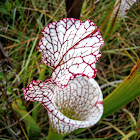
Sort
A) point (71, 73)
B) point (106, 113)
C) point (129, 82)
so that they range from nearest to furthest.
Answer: point (71, 73) → point (129, 82) → point (106, 113)

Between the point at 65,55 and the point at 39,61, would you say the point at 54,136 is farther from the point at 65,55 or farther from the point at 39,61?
the point at 39,61

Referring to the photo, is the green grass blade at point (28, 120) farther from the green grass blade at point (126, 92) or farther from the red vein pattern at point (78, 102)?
the green grass blade at point (126, 92)

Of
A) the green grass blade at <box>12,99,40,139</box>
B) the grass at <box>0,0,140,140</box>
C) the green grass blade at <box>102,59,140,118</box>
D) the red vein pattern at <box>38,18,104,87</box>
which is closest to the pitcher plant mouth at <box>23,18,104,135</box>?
the red vein pattern at <box>38,18,104,87</box>

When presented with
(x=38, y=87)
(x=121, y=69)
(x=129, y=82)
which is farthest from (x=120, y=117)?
(x=38, y=87)

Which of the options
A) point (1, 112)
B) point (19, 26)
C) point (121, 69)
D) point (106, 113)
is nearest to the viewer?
point (106, 113)

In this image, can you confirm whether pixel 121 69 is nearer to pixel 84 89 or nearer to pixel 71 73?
pixel 84 89

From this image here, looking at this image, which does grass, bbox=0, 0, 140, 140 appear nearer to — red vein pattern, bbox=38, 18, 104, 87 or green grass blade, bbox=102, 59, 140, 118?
green grass blade, bbox=102, 59, 140, 118

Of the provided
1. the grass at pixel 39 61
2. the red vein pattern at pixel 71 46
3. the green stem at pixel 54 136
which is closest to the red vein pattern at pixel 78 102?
the green stem at pixel 54 136

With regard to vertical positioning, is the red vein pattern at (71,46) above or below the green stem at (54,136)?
above

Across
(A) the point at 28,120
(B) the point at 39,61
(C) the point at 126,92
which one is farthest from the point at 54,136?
(B) the point at 39,61
